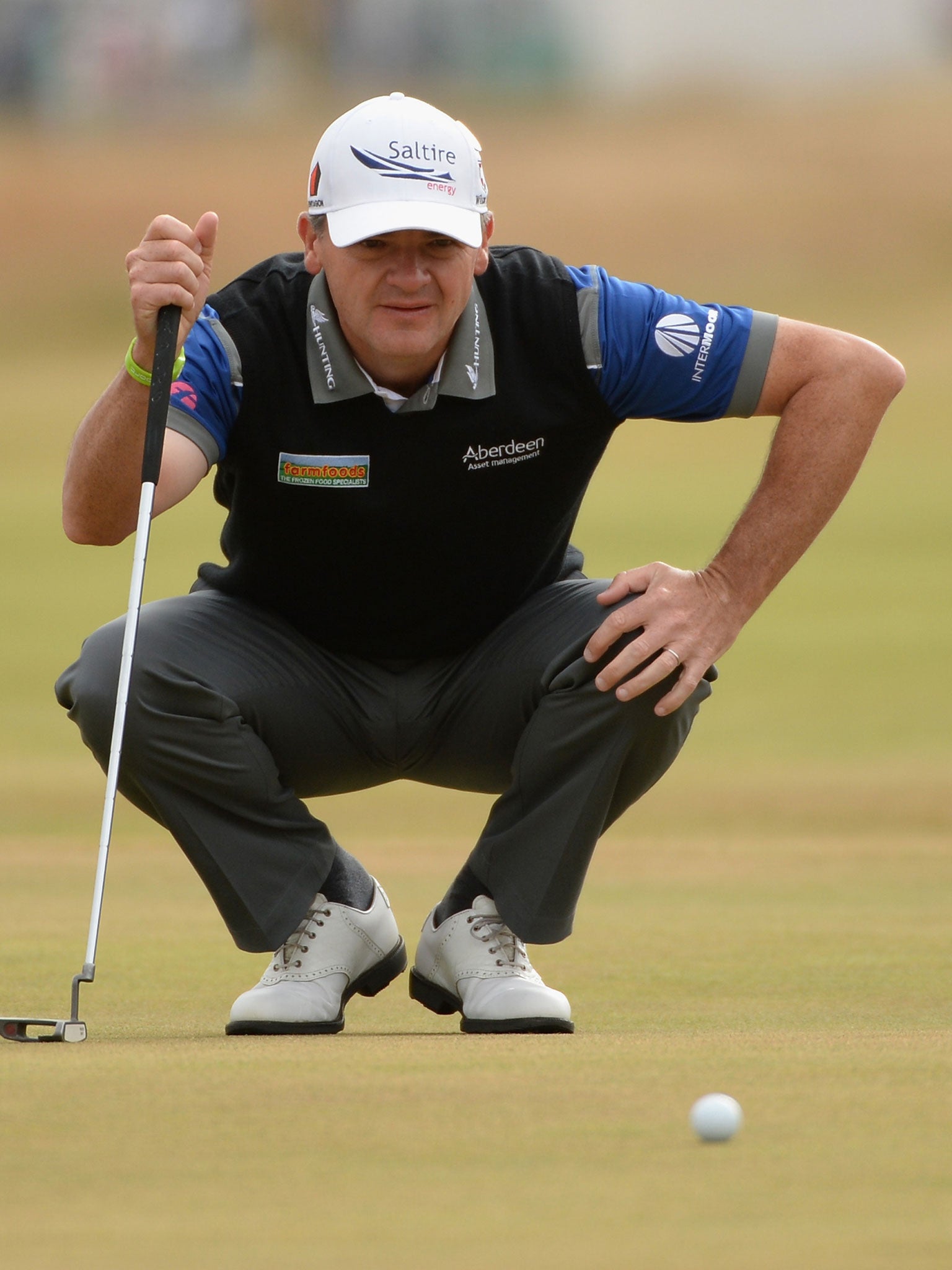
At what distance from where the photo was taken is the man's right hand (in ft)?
9.64

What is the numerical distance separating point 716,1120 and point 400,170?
164 cm

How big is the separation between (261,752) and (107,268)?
20.0 metres

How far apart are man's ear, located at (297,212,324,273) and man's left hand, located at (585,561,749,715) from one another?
70cm

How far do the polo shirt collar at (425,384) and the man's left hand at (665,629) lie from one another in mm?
403

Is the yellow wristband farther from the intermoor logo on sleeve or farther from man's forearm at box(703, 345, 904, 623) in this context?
man's forearm at box(703, 345, 904, 623)

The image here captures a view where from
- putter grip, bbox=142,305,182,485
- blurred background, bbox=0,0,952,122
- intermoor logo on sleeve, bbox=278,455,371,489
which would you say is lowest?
putter grip, bbox=142,305,182,485

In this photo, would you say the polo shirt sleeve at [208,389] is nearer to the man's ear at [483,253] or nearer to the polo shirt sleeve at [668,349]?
the man's ear at [483,253]

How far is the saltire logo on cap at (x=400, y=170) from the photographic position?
3096 mm

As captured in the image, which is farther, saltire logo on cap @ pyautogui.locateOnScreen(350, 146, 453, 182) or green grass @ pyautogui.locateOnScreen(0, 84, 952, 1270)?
saltire logo on cap @ pyautogui.locateOnScreen(350, 146, 453, 182)

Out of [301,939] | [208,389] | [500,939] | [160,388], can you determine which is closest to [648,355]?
[208,389]

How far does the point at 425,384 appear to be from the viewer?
3273 mm

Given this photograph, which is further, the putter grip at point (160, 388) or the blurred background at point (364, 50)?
the blurred background at point (364, 50)

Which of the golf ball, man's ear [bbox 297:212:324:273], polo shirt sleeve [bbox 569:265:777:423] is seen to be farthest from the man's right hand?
the golf ball

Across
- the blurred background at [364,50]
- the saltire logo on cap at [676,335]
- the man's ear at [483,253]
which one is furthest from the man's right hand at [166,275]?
the blurred background at [364,50]
